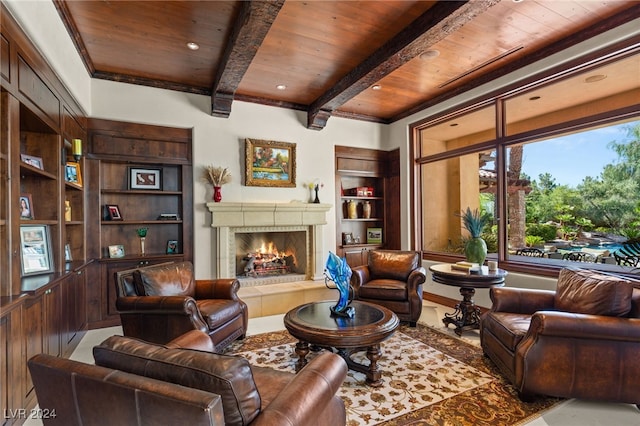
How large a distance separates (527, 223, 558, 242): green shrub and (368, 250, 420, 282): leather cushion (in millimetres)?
1383

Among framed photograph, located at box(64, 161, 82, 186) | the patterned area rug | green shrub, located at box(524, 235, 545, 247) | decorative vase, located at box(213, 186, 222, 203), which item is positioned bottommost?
the patterned area rug

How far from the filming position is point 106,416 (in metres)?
1.04

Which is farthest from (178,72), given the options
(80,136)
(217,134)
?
(80,136)

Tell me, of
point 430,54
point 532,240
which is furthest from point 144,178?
point 532,240

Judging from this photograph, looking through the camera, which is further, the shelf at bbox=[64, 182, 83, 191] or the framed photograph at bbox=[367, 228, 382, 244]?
the framed photograph at bbox=[367, 228, 382, 244]

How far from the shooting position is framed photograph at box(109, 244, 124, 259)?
4141mm

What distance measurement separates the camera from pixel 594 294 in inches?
92.3

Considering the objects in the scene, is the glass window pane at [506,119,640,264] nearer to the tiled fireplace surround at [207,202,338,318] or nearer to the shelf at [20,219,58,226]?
the tiled fireplace surround at [207,202,338,318]

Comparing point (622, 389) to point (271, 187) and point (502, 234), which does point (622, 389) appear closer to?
point (502, 234)

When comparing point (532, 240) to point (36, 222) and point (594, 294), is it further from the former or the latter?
point (36, 222)

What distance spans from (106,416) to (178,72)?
13.1 ft

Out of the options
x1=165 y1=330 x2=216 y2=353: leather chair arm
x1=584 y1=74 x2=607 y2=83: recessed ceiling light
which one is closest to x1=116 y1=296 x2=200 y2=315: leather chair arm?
x1=165 y1=330 x2=216 y2=353: leather chair arm

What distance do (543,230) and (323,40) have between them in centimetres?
333

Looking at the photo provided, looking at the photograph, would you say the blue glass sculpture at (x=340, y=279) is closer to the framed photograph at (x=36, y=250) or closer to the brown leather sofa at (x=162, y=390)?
the brown leather sofa at (x=162, y=390)
